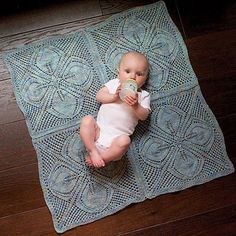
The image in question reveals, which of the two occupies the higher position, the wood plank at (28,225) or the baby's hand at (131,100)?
the baby's hand at (131,100)

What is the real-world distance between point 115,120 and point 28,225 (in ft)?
1.28

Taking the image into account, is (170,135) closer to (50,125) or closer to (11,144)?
(50,125)

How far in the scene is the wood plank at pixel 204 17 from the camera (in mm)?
1232

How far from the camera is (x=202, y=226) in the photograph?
1.13 metres

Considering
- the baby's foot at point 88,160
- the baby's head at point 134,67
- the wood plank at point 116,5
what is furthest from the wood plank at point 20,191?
the wood plank at point 116,5

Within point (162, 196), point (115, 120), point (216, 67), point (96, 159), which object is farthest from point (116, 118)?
point (216, 67)

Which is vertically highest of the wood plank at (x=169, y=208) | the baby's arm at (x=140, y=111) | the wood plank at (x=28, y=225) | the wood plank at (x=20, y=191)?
the baby's arm at (x=140, y=111)

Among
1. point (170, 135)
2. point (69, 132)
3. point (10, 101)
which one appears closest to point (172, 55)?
→ point (170, 135)

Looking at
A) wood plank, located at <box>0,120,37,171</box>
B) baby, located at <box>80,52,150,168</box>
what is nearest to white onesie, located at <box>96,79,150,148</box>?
baby, located at <box>80,52,150,168</box>

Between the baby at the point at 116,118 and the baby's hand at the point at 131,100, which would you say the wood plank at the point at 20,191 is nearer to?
the baby at the point at 116,118

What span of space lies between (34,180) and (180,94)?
0.51 meters

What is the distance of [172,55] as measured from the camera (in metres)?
1.21

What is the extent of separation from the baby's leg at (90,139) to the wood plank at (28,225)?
22cm

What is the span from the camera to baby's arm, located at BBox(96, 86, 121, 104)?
108cm
